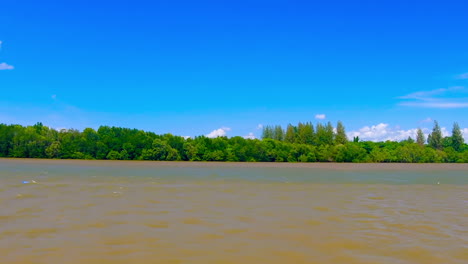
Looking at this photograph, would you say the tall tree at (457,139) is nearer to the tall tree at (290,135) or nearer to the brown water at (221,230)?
the tall tree at (290,135)

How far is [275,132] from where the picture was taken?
89625 mm

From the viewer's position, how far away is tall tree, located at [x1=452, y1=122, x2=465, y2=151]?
8569 cm

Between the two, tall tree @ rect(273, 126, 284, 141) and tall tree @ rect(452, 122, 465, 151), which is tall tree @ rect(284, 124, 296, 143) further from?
tall tree @ rect(452, 122, 465, 151)

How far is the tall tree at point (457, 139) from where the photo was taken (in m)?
85.7

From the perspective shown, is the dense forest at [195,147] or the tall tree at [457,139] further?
the tall tree at [457,139]

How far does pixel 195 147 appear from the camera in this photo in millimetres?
63719

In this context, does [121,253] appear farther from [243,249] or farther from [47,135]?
[47,135]

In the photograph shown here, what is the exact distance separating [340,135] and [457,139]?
29916mm

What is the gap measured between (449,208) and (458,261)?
19.4 ft

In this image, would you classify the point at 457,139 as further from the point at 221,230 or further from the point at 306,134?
the point at 221,230

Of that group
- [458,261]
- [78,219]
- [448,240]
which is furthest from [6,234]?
[448,240]

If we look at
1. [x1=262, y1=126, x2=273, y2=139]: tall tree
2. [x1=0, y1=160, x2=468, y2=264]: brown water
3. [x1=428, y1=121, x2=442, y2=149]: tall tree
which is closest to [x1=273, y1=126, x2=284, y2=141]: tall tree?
[x1=262, y1=126, x2=273, y2=139]: tall tree

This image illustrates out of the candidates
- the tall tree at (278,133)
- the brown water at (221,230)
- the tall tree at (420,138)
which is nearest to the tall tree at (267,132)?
the tall tree at (278,133)

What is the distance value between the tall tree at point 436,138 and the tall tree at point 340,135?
2398 centimetres
